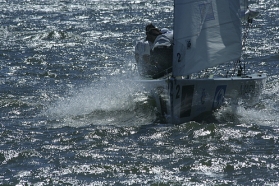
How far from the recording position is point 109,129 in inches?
620

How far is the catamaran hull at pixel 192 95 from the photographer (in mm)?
15805

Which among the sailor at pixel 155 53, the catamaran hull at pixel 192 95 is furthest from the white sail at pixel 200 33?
the sailor at pixel 155 53

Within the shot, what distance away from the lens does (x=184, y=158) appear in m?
13.5

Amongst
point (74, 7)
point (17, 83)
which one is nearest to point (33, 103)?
point (17, 83)

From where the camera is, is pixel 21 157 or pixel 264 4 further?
pixel 264 4

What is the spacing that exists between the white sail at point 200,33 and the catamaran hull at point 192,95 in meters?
0.42

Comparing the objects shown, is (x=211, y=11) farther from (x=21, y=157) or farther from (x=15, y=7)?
(x=15, y=7)

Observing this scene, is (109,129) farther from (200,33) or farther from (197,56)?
(200,33)

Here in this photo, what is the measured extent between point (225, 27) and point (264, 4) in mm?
28222

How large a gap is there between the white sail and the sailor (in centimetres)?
56

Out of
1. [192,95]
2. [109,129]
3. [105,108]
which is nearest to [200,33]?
[192,95]

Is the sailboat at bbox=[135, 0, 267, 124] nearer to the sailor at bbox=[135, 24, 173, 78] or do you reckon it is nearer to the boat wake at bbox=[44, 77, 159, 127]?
the sailor at bbox=[135, 24, 173, 78]

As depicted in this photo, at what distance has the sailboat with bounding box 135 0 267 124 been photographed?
15.8 m

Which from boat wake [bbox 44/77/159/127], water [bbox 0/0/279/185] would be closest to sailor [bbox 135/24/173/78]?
boat wake [bbox 44/77/159/127]
